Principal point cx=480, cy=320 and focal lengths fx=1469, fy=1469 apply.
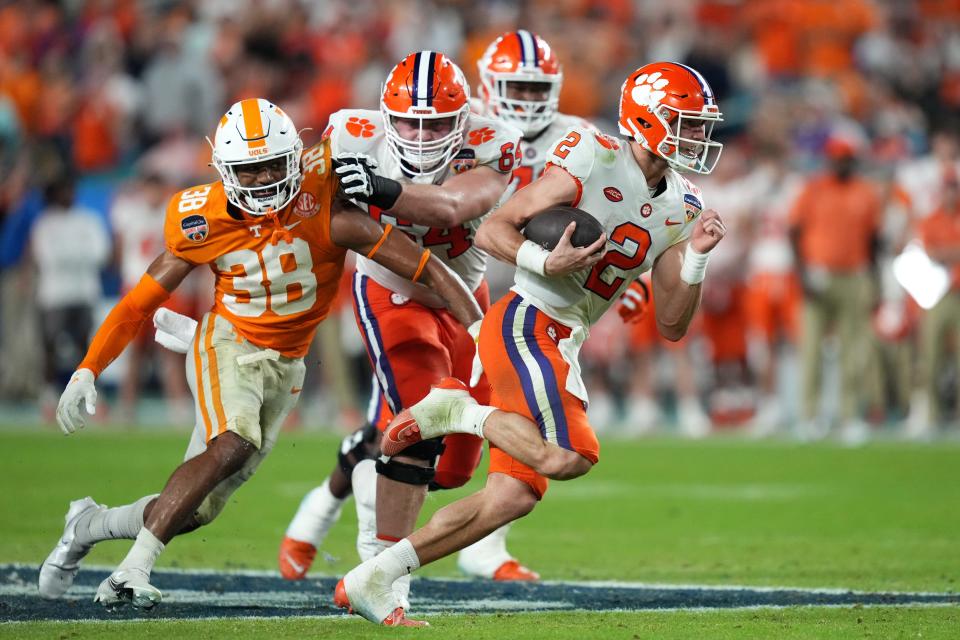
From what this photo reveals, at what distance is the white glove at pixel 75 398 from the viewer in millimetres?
5090

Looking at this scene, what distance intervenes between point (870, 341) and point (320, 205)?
8.29 meters

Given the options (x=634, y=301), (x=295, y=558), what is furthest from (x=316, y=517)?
(x=634, y=301)

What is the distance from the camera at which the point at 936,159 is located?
1244cm

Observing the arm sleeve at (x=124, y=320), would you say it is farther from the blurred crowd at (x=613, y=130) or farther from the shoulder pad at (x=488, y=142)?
the blurred crowd at (x=613, y=130)

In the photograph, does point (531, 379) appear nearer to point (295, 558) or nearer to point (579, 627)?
point (579, 627)

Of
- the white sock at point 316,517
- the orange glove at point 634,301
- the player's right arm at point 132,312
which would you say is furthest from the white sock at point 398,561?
the orange glove at point 634,301

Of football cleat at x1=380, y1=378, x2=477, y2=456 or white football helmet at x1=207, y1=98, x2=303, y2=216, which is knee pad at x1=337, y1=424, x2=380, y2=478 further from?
white football helmet at x1=207, y1=98, x2=303, y2=216

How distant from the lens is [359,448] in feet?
20.7

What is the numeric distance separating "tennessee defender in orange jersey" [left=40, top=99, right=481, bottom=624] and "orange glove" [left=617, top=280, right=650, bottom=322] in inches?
43.9

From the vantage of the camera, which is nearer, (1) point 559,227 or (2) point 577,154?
(1) point 559,227

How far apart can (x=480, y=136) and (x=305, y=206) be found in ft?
2.83

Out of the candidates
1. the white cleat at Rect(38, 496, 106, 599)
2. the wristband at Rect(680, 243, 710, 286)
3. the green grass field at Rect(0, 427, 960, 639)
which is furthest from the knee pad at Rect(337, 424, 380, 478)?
the wristband at Rect(680, 243, 710, 286)

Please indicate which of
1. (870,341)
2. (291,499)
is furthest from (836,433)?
(291,499)

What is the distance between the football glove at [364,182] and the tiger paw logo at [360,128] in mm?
518
